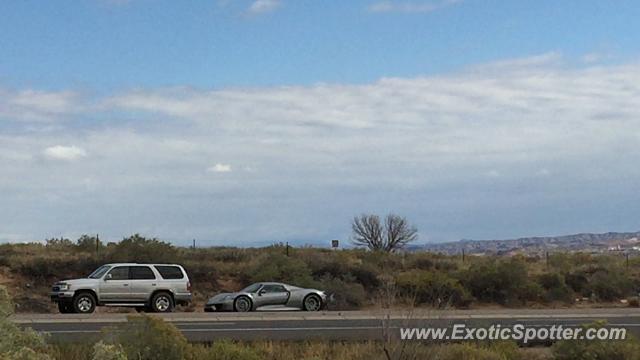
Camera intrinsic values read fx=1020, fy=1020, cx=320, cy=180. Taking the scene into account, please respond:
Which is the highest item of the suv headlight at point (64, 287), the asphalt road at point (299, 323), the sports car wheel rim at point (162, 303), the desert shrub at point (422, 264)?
the desert shrub at point (422, 264)

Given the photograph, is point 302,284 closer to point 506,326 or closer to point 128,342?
point 506,326

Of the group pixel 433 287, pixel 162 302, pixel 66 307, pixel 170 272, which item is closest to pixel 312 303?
pixel 170 272

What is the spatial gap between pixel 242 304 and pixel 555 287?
57.7 ft

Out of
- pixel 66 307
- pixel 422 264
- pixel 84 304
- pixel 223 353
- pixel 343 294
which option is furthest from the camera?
pixel 422 264

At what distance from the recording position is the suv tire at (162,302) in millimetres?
31469

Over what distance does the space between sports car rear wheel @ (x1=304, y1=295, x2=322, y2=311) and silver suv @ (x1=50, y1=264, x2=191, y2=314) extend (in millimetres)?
4420

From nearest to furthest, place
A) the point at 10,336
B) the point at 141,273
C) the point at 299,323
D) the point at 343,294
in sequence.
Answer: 1. the point at 10,336
2. the point at 299,323
3. the point at 141,273
4. the point at 343,294

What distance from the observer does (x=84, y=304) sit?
3083cm

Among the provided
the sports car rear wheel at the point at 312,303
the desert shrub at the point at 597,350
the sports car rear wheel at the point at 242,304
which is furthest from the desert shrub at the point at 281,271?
the desert shrub at the point at 597,350

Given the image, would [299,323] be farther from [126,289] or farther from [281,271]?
[281,271]

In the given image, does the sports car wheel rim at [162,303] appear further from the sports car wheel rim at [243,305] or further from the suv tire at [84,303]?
the sports car wheel rim at [243,305]

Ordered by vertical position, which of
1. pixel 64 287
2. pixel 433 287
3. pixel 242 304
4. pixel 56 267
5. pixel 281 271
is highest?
pixel 56 267

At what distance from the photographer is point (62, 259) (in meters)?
44.1

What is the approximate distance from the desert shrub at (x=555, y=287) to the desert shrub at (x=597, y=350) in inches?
970
